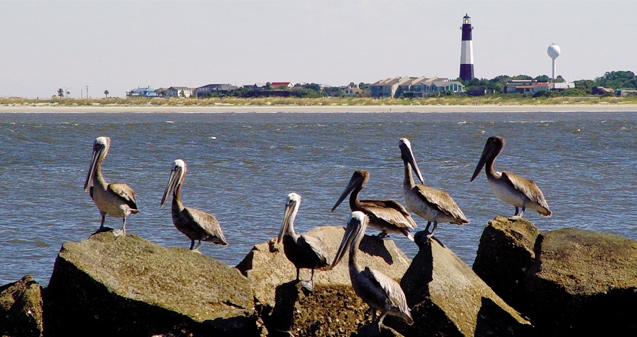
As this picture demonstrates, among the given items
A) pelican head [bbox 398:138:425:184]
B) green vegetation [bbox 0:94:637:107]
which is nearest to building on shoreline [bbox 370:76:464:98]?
green vegetation [bbox 0:94:637:107]

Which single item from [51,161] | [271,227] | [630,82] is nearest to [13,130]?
[51,161]

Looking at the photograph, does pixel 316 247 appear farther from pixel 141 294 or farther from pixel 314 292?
pixel 141 294

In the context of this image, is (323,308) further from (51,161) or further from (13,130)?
(13,130)

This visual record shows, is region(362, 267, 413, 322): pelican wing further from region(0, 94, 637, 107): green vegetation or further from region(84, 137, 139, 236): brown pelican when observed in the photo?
region(0, 94, 637, 107): green vegetation

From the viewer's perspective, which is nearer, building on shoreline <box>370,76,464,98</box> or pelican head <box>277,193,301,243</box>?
pelican head <box>277,193,301,243</box>

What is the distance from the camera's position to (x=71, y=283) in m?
6.29

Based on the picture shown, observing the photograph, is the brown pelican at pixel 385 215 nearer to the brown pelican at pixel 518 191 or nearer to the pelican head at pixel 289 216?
the pelican head at pixel 289 216

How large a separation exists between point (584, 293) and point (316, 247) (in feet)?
6.63

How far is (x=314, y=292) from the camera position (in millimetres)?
6574

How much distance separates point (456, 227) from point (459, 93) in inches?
4143

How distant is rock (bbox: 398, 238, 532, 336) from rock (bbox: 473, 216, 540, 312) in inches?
20.4

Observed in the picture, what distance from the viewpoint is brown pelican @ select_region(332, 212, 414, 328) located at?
19.8 feet

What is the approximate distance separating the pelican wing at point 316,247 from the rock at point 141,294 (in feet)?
1.90

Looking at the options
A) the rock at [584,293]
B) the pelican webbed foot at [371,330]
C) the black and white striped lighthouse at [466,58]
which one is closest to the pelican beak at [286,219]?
the pelican webbed foot at [371,330]
